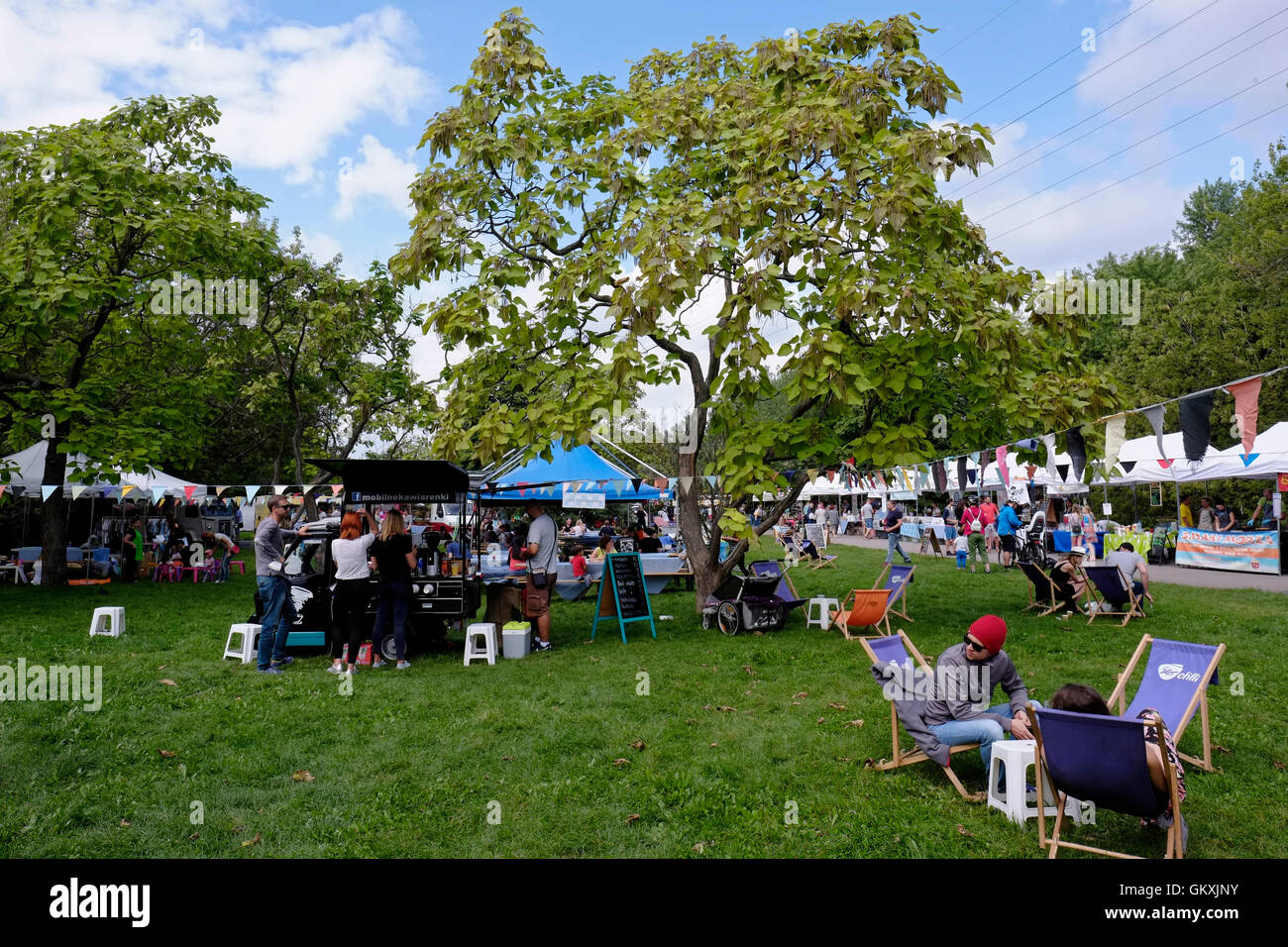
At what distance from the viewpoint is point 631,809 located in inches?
190

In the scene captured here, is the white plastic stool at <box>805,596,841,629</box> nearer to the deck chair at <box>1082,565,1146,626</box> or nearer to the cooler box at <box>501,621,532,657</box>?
the deck chair at <box>1082,565,1146,626</box>

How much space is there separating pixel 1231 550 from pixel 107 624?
72.9 feet

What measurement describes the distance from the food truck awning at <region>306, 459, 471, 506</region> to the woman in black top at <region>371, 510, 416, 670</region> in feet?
2.28

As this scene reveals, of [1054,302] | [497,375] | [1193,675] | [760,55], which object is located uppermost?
[760,55]

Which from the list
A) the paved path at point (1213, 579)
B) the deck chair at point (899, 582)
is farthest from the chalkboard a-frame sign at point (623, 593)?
the paved path at point (1213, 579)

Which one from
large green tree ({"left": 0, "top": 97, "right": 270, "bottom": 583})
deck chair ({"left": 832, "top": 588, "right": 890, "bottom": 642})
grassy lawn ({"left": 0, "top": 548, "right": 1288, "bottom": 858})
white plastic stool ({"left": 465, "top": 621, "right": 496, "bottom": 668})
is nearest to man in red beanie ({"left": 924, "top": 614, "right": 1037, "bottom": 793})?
grassy lawn ({"left": 0, "top": 548, "right": 1288, "bottom": 858})

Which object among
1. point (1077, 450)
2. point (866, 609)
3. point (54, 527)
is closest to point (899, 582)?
point (866, 609)

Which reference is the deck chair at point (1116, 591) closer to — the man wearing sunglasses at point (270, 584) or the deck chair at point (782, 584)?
the deck chair at point (782, 584)

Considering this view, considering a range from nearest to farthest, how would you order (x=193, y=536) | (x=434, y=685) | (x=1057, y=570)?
(x=434, y=685) → (x=1057, y=570) → (x=193, y=536)

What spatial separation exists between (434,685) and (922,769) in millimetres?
4806

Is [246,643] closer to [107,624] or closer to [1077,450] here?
[107,624]

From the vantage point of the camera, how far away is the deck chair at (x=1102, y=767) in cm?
381

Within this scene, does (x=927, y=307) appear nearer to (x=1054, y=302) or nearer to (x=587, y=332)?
(x=1054, y=302)
